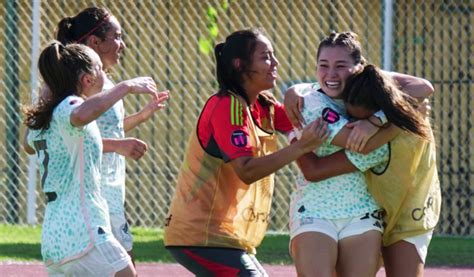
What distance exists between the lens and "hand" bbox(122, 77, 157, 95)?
546 cm

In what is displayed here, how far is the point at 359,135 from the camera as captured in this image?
5512 mm

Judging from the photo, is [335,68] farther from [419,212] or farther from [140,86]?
[140,86]

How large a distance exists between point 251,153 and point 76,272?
3.17 ft

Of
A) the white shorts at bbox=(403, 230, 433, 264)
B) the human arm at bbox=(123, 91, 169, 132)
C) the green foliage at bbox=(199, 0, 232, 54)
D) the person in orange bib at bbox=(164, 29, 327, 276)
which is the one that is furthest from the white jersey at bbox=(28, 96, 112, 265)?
the green foliage at bbox=(199, 0, 232, 54)

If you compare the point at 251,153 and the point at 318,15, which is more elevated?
the point at 251,153

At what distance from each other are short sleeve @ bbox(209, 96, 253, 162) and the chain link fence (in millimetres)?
5805

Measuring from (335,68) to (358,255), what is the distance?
34.2 inches

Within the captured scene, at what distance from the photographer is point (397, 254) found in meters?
5.73

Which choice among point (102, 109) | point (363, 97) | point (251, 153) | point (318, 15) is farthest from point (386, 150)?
point (318, 15)

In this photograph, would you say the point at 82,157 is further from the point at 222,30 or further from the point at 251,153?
the point at 222,30

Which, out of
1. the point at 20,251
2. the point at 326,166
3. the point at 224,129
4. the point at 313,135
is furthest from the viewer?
the point at 20,251

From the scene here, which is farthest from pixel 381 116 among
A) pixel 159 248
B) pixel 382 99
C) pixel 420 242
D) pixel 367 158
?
pixel 159 248

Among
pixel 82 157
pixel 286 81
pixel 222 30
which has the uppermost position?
pixel 82 157

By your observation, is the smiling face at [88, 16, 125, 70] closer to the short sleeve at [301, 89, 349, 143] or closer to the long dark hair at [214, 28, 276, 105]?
the long dark hair at [214, 28, 276, 105]
